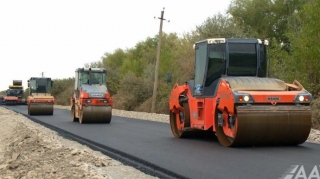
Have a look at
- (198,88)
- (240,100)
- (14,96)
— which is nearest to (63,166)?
(240,100)

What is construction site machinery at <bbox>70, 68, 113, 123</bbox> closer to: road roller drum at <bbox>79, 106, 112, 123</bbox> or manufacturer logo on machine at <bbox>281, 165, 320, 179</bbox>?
road roller drum at <bbox>79, 106, 112, 123</bbox>

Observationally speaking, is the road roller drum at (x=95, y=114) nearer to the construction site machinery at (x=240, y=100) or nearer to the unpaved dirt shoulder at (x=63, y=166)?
the construction site machinery at (x=240, y=100)

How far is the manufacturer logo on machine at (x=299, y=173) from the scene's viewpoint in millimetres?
6137

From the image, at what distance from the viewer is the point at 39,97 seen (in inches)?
1107

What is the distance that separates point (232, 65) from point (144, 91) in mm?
29766

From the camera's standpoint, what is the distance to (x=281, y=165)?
705cm

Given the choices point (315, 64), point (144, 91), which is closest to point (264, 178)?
point (315, 64)

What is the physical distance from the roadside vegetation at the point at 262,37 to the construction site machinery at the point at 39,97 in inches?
328

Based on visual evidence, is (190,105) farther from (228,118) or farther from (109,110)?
(109,110)

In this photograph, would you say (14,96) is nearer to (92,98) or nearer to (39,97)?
(39,97)

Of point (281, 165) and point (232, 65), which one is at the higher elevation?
point (232, 65)

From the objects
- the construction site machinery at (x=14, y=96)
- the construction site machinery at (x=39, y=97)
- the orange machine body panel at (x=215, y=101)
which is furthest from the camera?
the construction site machinery at (x=14, y=96)

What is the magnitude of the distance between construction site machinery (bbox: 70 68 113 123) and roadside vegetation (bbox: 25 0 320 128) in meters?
7.13

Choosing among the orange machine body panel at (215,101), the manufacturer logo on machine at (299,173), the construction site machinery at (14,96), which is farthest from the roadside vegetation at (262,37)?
the construction site machinery at (14,96)
